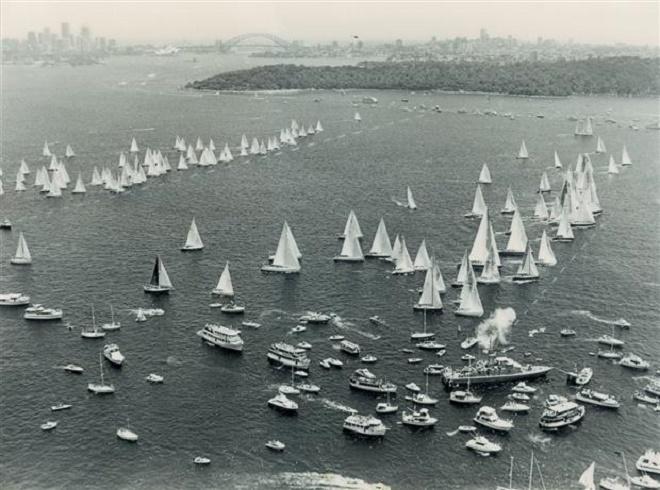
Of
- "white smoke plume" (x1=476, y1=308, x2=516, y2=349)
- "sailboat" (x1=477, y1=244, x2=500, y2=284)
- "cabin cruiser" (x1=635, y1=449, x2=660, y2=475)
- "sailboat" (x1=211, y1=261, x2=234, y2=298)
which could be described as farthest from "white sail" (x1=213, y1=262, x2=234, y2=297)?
"cabin cruiser" (x1=635, y1=449, x2=660, y2=475)

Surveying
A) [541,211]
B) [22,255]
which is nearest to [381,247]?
[541,211]

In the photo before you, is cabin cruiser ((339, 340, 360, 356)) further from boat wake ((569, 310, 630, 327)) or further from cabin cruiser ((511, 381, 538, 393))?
boat wake ((569, 310, 630, 327))

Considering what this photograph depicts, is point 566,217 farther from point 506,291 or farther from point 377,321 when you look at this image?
point 377,321

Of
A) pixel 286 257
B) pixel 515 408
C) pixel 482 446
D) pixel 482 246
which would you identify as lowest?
pixel 482 446

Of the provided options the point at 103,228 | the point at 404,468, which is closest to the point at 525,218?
the point at 103,228

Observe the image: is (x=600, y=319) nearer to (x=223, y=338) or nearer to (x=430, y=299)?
(x=430, y=299)

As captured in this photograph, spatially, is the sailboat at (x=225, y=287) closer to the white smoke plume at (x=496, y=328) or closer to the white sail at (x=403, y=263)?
the white sail at (x=403, y=263)

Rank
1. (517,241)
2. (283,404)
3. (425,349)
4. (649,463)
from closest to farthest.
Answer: (649,463)
(283,404)
(425,349)
(517,241)
